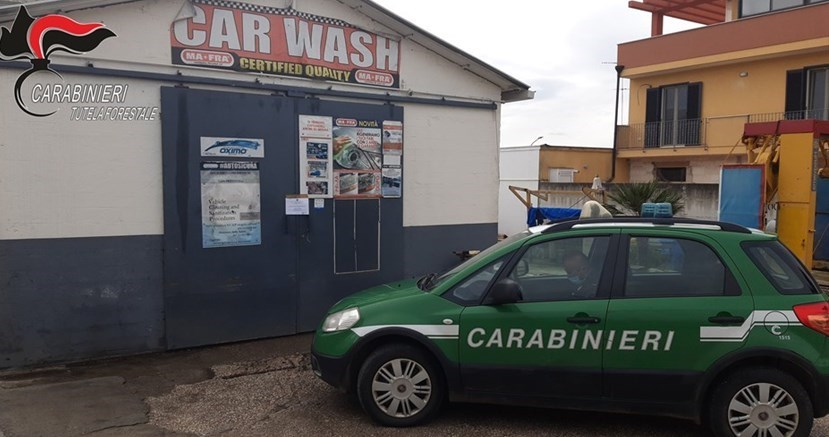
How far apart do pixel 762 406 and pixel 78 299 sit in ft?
20.8

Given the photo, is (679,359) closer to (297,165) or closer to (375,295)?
(375,295)

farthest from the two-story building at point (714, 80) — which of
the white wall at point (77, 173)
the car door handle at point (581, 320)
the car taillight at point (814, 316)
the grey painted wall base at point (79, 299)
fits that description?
the grey painted wall base at point (79, 299)

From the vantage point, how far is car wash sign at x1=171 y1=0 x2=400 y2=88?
6949 mm

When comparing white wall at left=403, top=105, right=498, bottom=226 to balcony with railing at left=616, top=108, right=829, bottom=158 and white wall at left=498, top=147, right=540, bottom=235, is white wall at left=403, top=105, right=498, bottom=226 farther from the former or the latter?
balcony with railing at left=616, top=108, right=829, bottom=158

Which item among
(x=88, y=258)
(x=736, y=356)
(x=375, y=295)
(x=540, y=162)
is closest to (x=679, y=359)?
(x=736, y=356)

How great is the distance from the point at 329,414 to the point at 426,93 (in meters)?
4.78

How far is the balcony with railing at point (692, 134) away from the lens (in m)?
20.8

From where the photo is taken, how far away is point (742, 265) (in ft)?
15.1

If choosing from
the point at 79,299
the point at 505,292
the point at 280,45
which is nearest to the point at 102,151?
the point at 79,299

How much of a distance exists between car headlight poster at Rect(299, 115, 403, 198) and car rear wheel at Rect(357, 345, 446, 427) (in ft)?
11.0

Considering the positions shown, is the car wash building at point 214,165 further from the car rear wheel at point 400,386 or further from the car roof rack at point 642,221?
the car roof rack at point 642,221

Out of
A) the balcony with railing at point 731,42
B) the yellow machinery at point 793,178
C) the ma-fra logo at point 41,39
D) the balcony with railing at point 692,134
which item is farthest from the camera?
the balcony with railing at point 692,134

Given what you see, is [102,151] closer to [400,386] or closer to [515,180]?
[400,386]

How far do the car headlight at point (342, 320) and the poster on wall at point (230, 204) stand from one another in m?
2.50
